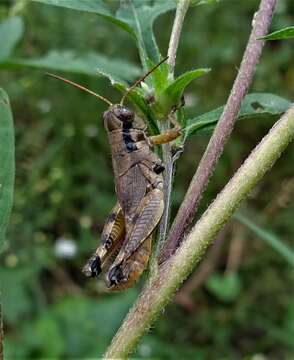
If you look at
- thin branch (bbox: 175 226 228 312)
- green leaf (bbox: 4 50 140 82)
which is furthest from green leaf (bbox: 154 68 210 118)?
thin branch (bbox: 175 226 228 312)

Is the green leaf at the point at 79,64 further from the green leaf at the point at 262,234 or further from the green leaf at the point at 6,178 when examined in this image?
the green leaf at the point at 6,178

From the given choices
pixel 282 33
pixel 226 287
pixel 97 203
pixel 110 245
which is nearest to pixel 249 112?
pixel 282 33

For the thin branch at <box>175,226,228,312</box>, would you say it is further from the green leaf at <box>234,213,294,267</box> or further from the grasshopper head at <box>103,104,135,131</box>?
the grasshopper head at <box>103,104,135,131</box>

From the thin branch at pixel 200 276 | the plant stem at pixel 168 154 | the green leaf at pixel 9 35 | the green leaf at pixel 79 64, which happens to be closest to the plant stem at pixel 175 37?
the plant stem at pixel 168 154

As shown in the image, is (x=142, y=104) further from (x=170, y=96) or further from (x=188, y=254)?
(x=188, y=254)

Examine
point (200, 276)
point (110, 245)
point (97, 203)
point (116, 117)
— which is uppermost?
point (116, 117)
